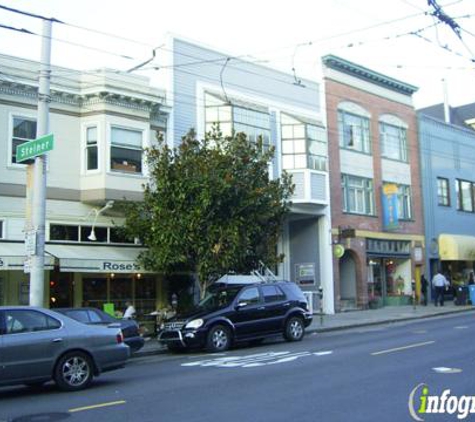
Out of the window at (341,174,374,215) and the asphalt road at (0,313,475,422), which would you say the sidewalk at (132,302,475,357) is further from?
the asphalt road at (0,313,475,422)

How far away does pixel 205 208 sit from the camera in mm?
17719

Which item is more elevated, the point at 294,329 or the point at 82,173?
the point at 82,173

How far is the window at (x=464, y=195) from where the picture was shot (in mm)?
37431

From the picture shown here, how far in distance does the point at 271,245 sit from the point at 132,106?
639cm

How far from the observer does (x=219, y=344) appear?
15.9 meters

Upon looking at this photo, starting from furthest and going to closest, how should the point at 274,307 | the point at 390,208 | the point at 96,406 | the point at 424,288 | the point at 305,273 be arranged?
the point at 424,288
the point at 390,208
the point at 305,273
the point at 274,307
the point at 96,406

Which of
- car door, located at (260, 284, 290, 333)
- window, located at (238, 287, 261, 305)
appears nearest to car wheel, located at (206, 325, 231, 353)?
window, located at (238, 287, 261, 305)

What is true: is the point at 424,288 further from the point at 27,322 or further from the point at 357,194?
the point at 27,322

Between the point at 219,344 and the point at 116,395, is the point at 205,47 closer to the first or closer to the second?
the point at 219,344

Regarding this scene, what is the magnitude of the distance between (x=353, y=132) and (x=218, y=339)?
56.6ft

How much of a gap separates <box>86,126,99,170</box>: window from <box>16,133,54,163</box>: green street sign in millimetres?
5259

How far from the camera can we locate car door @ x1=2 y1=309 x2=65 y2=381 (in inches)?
382

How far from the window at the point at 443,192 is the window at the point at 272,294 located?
67.9ft

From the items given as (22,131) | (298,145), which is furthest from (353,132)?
(22,131)
